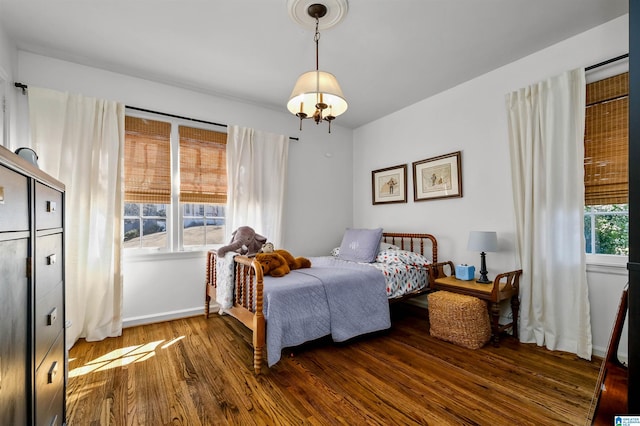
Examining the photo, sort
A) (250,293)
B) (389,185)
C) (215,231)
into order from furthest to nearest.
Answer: (389,185) < (215,231) < (250,293)

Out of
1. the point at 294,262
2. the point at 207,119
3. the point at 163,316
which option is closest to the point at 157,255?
the point at 163,316

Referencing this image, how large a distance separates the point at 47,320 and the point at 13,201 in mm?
571

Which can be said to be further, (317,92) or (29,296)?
(317,92)

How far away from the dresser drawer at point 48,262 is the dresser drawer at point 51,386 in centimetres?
27

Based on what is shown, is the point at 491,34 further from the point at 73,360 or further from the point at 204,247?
the point at 73,360

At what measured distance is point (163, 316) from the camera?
3227 millimetres

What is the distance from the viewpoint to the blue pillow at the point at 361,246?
347 centimetres

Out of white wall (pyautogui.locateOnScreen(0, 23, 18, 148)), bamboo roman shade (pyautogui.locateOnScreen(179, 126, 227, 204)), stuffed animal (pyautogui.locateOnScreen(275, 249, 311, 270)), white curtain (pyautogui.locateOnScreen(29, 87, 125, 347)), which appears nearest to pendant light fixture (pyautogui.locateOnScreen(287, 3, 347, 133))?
stuffed animal (pyautogui.locateOnScreen(275, 249, 311, 270))

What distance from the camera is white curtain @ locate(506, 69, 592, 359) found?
7.93 feet

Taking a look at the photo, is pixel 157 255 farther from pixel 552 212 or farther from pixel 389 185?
pixel 552 212

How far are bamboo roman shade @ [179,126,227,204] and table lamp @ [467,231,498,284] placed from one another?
9.02 feet

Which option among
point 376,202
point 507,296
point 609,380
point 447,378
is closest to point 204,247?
point 376,202

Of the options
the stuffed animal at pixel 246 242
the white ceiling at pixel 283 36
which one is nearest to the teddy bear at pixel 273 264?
the stuffed animal at pixel 246 242

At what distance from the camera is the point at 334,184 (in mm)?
4566
